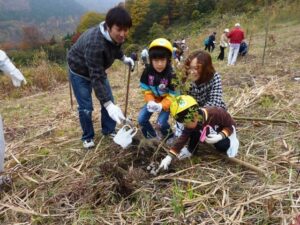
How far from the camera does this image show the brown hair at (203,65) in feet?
10.1

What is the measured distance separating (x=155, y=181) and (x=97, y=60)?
119 cm

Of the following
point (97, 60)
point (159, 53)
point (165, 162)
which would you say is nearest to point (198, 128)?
point (165, 162)

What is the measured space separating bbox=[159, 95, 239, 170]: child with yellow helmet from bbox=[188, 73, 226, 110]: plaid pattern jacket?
15 centimetres

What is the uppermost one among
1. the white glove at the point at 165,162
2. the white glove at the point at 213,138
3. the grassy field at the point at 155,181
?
the white glove at the point at 213,138

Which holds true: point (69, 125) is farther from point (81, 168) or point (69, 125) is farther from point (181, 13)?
point (181, 13)

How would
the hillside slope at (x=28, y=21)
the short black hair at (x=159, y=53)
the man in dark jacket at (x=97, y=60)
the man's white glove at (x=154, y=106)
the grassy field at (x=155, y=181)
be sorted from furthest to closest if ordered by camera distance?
the hillside slope at (x=28, y=21)
the man's white glove at (x=154, y=106)
the short black hair at (x=159, y=53)
the man in dark jacket at (x=97, y=60)
the grassy field at (x=155, y=181)

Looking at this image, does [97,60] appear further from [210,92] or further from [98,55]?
[210,92]

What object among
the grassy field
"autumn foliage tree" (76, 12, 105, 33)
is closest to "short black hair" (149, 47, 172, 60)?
the grassy field

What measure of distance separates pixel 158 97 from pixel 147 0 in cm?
5030

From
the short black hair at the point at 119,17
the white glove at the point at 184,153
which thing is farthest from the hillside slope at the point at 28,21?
the white glove at the point at 184,153

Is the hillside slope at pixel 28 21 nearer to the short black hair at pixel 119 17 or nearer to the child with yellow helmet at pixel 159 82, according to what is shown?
the child with yellow helmet at pixel 159 82

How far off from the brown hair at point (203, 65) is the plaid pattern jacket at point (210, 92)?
0.06 metres

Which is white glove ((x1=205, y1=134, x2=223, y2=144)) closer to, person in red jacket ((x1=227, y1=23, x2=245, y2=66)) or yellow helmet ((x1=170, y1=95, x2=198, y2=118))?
yellow helmet ((x1=170, y1=95, x2=198, y2=118))

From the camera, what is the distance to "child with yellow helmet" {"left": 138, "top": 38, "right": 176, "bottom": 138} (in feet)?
10.3
